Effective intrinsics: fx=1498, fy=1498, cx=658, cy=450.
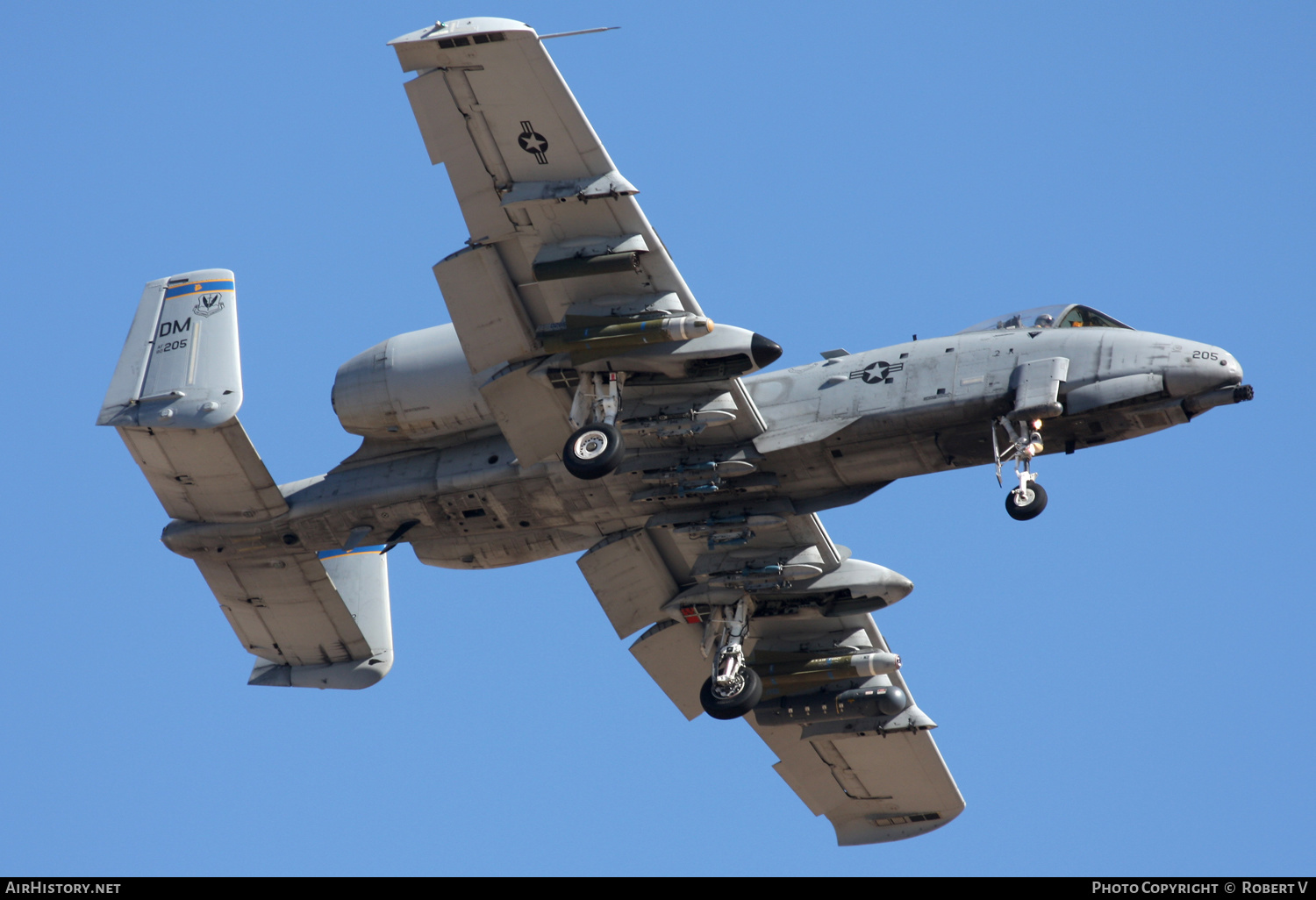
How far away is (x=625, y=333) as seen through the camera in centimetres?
2195

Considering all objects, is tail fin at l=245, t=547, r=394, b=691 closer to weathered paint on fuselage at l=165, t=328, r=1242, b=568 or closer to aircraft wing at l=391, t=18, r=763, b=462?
weathered paint on fuselage at l=165, t=328, r=1242, b=568

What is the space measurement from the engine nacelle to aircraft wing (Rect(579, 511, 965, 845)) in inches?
139

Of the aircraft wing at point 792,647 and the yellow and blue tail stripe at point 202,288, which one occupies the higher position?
the yellow and blue tail stripe at point 202,288

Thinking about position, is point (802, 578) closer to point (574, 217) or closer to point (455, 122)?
point (574, 217)

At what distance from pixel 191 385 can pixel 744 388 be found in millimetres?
9447

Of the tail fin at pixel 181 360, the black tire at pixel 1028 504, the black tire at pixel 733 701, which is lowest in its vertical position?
the black tire at pixel 733 701

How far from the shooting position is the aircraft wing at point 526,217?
20.8 meters

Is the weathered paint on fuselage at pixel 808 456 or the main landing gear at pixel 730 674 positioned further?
the main landing gear at pixel 730 674

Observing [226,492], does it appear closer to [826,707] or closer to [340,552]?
[340,552]

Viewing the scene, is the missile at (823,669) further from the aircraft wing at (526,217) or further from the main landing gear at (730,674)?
the aircraft wing at (526,217)

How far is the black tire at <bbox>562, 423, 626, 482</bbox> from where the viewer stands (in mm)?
22188

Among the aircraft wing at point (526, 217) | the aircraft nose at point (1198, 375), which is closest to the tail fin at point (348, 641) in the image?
the aircraft wing at point (526, 217)

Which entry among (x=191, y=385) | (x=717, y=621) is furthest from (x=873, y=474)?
(x=191, y=385)

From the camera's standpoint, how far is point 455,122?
21312 mm
